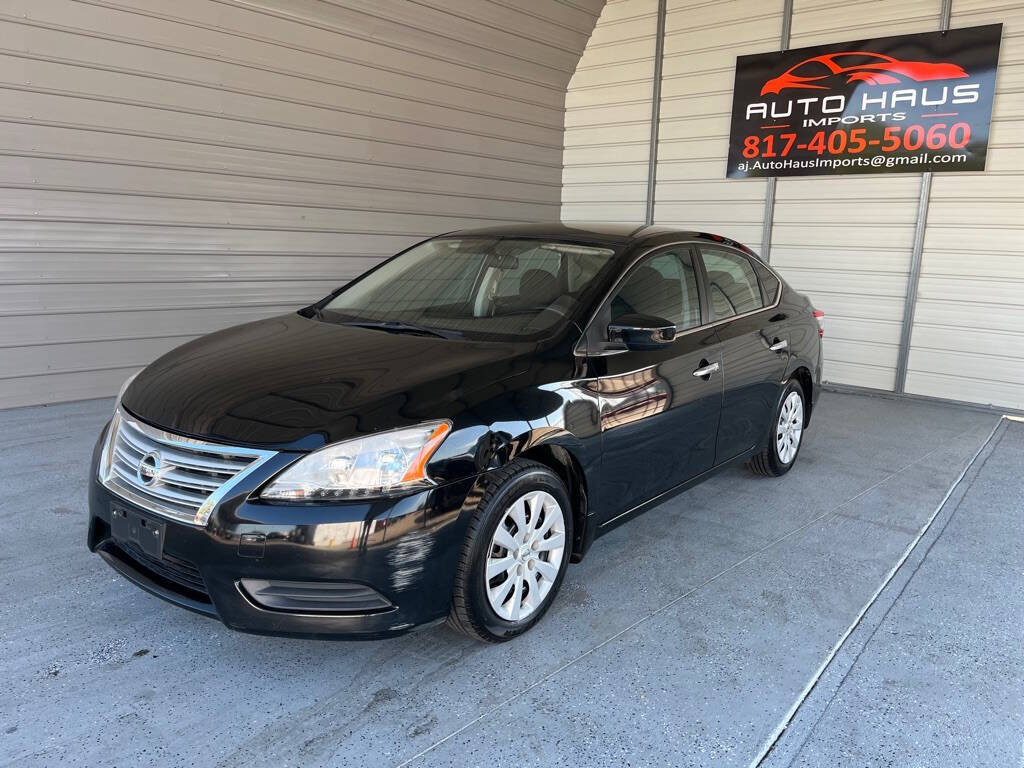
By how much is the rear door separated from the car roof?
0.82ft

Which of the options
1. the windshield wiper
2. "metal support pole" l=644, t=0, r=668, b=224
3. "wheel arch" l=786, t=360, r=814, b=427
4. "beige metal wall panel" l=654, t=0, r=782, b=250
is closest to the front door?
the windshield wiper

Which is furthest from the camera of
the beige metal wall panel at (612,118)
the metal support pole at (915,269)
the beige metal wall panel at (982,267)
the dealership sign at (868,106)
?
the beige metal wall panel at (612,118)

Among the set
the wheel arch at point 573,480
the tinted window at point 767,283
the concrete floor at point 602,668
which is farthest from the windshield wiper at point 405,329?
the tinted window at point 767,283

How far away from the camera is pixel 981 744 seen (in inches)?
84.4

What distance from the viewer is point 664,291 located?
332 centimetres

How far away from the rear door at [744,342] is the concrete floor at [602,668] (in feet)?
1.75

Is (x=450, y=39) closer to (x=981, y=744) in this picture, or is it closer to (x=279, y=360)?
(x=279, y=360)

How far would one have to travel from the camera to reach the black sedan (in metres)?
2.13

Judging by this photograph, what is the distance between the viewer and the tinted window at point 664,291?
3.08 metres

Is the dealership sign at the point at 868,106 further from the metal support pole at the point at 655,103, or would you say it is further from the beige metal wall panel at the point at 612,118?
the beige metal wall panel at the point at 612,118

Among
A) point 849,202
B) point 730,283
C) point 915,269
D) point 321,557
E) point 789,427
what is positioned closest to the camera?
point 321,557

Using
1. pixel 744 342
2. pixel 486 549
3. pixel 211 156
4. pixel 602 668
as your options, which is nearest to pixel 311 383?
pixel 486 549

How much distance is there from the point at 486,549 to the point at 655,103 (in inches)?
284

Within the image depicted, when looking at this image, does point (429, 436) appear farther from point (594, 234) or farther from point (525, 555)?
point (594, 234)
